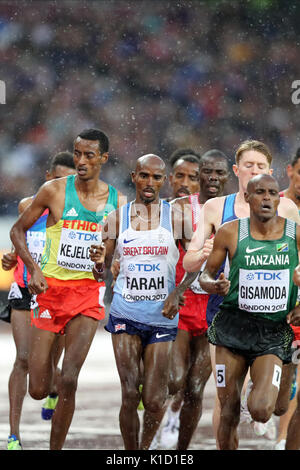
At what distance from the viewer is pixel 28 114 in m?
15.5

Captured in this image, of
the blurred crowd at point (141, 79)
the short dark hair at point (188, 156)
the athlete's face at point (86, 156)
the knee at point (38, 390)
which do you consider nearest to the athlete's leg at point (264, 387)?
the knee at point (38, 390)

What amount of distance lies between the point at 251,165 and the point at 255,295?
3.74 feet

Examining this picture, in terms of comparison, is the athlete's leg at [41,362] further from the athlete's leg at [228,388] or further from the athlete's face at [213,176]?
the athlete's face at [213,176]

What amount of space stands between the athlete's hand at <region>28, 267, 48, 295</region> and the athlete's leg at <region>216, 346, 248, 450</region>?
4.64 ft

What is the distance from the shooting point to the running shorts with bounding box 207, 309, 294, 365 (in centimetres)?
573

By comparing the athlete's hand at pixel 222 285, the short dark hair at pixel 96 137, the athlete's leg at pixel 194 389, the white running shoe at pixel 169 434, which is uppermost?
the short dark hair at pixel 96 137

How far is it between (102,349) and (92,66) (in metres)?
5.23

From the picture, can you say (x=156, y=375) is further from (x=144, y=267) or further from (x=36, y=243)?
(x=36, y=243)

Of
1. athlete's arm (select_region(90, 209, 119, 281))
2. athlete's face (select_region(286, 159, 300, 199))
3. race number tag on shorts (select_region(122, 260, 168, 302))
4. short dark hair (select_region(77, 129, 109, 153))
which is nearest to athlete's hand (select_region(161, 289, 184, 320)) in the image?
race number tag on shorts (select_region(122, 260, 168, 302))

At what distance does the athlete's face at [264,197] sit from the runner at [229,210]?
55 cm

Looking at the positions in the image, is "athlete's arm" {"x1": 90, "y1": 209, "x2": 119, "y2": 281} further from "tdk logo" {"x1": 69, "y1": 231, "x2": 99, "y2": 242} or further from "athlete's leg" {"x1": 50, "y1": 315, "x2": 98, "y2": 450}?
"athlete's leg" {"x1": 50, "y1": 315, "x2": 98, "y2": 450}

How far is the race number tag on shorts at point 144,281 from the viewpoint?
645cm

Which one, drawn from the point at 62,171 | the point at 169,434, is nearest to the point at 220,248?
the point at 169,434
